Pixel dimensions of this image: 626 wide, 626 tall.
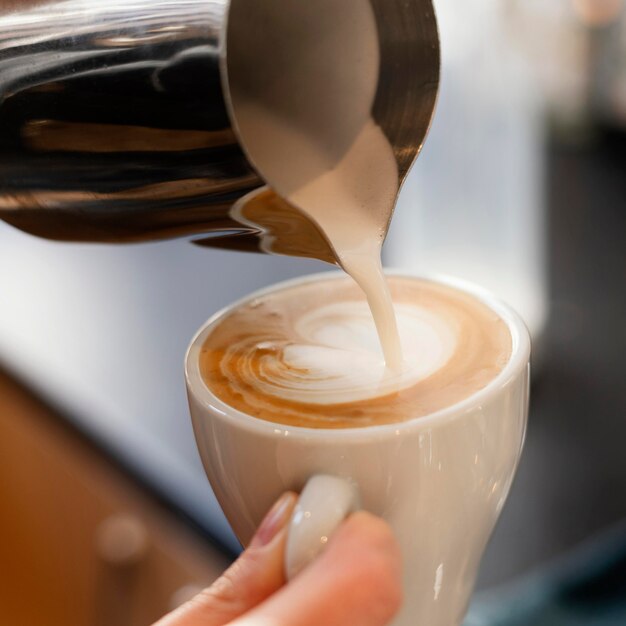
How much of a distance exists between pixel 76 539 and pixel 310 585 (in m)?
0.72

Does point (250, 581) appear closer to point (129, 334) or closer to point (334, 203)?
point (334, 203)

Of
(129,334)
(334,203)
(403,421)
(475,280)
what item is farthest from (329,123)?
(475,280)

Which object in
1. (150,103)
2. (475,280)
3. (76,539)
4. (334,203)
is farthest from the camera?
(475,280)

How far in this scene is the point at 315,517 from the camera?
42 centimetres

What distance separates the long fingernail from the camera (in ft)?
1.42

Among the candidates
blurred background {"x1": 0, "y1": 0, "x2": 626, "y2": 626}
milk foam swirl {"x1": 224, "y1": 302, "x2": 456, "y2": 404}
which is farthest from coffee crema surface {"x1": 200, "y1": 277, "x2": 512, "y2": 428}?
blurred background {"x1": 0, "y1": 0, "x2": 626, "y2": 626}

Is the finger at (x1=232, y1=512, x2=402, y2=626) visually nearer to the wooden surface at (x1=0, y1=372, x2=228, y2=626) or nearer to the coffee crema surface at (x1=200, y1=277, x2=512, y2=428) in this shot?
the coffee crema surface at (x1=200, y1=277, x2=512, y2=428)

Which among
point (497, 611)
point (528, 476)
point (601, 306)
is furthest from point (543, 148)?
point (497, 611)

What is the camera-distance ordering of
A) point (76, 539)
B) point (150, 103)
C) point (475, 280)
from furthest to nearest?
point (475, 280), point (76, 539), point (150, 103)

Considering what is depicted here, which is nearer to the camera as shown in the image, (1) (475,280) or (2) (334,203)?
(2) (334,203)

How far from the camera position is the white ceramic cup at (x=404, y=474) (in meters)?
0.43

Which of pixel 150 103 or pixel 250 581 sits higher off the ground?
pixel 150 103

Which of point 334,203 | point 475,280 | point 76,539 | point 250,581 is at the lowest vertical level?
point 76,539

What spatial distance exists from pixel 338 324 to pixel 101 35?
0.22m
